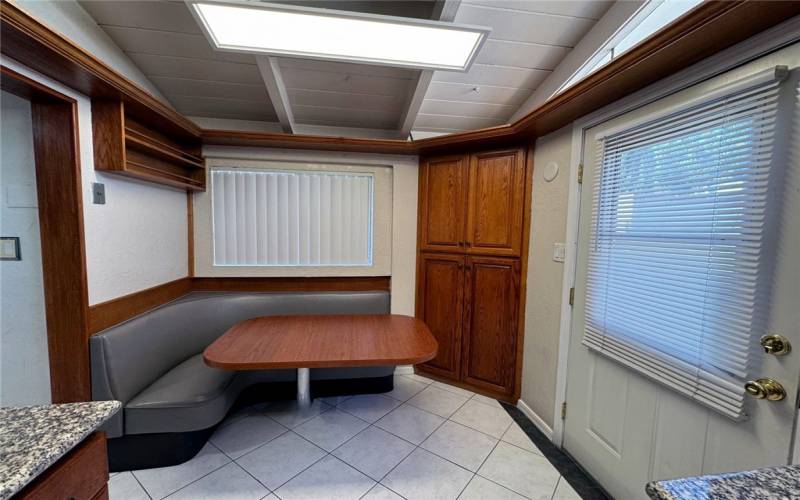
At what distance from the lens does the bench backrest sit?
168 cm

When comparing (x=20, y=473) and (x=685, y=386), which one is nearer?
(x=20, y=473)

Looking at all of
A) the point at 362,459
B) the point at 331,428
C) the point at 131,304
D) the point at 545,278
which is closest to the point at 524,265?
the point at 545,278

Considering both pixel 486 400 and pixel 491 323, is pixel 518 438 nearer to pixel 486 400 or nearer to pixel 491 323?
pixel 486 400

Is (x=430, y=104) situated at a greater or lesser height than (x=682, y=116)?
greater

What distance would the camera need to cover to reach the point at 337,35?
138 cm

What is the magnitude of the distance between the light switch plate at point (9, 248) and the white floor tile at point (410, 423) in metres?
2.32

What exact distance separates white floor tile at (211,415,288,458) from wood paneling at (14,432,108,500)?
1212mm

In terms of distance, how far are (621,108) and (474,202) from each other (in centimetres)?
118

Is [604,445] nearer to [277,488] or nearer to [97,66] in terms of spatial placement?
[277,488]

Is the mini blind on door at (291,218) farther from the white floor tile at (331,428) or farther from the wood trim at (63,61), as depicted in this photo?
the white floor tile at (331,428)

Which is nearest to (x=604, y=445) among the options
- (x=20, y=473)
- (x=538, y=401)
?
(x=538, y=401)

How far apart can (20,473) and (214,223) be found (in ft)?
8.04

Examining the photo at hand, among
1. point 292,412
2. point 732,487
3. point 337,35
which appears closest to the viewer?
point 732,487

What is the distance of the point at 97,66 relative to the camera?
57.1 inches
